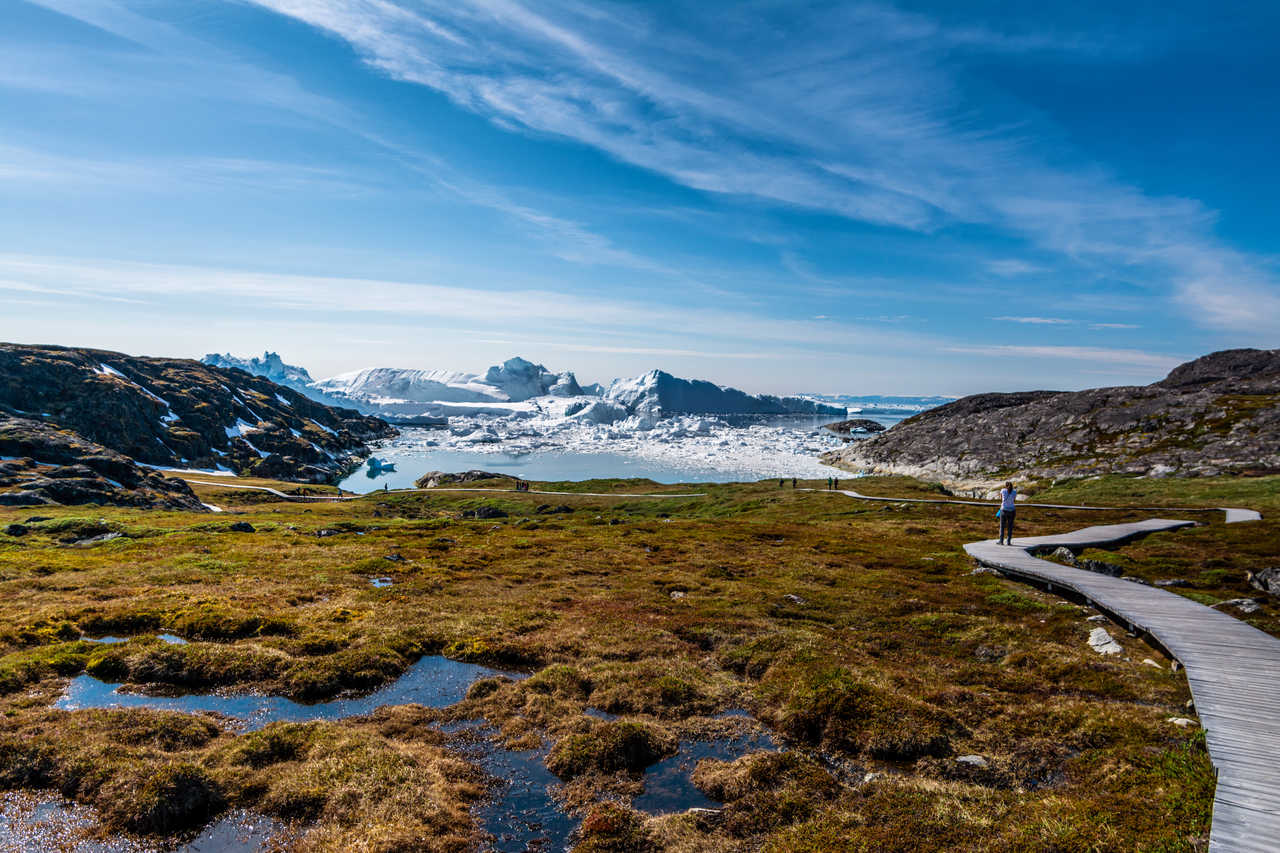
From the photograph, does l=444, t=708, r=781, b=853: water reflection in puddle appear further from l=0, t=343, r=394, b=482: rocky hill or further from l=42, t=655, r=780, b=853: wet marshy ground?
l=0, t=343, r=394, b=482: rocky hill

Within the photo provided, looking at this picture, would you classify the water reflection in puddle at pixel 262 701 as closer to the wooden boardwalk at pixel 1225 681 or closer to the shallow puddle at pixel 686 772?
the shallow puddle at pixel 686 772

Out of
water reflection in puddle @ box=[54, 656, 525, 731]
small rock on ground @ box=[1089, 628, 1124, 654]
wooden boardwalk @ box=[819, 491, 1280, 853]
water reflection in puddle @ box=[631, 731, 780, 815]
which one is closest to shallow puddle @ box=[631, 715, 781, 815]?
water reflection in puddle @ box=[631, 731, 780, 815]

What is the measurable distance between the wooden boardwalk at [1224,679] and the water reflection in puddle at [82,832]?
1654 cm

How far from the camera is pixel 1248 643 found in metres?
17.8

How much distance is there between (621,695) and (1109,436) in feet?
407

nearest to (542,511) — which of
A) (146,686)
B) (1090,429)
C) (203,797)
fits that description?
(146,686)

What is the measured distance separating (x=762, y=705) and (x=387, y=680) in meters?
11.4

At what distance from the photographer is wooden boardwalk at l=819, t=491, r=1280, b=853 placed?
9492 millimetres

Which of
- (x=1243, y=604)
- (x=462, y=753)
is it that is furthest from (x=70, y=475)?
(x=1243, y=604)

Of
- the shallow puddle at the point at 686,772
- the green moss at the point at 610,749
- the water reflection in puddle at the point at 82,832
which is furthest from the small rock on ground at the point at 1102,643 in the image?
the water reflection in puddle at the point at 82,832

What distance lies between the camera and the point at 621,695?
1578 centimetres

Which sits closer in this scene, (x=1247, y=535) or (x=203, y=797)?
(x=203, y=797)

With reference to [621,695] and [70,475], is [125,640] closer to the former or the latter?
[621,695]

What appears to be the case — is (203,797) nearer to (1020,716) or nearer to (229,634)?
(229,634)
